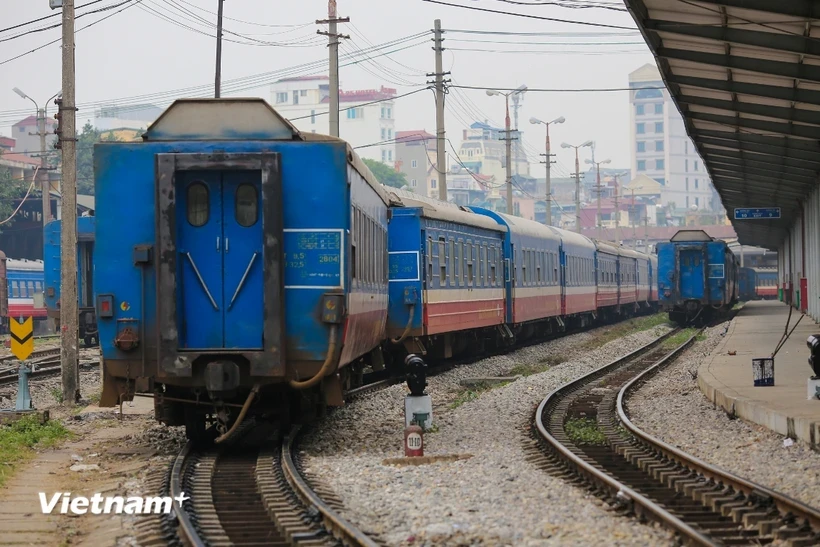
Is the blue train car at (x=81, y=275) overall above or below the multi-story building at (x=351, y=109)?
below

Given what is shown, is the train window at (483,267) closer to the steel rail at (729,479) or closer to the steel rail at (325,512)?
the steel rail at (729,479)

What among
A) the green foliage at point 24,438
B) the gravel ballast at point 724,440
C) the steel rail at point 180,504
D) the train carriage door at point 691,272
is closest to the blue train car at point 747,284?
the train carriage door at point 691,272

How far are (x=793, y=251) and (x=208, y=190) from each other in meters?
39.5

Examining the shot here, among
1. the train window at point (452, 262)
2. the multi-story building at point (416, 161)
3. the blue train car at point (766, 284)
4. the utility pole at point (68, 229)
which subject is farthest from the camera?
the multi-story building at point (416, 161)

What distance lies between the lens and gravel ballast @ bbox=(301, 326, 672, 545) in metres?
7.95

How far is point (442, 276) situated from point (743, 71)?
797cm

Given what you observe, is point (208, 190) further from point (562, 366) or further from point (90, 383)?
point (562, 366)

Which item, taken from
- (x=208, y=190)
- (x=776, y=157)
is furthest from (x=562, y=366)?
(x=208, y=190)

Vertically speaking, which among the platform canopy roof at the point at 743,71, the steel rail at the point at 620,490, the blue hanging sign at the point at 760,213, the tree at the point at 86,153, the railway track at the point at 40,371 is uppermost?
the tree at the point at 86,153

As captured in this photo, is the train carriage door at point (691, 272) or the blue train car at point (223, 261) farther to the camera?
the train carriage door at point (691, 272)

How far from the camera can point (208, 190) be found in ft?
37.8

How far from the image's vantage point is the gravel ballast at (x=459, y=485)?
795 centimetres

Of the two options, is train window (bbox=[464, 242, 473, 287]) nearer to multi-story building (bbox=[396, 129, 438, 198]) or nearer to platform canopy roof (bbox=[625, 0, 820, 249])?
platform canopy roof (bbox=[625, 0, 820, 249])

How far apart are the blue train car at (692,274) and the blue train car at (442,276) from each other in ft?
58.0
